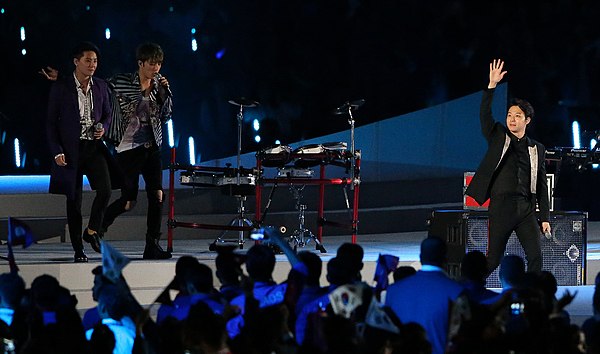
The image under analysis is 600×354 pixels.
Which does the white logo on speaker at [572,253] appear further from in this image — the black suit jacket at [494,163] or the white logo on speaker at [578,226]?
the black suit jacket at [494,163]

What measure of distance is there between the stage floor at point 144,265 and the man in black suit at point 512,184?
0.63m

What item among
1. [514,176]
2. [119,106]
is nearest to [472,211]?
[514,176]

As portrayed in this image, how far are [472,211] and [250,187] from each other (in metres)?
1.78

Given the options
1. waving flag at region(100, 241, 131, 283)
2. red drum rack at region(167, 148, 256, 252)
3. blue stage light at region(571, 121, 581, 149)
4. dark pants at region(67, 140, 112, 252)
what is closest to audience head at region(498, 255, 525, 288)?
waving flag at region(100, 241, 131, 283)

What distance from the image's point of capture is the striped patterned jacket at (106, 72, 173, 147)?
9328mm

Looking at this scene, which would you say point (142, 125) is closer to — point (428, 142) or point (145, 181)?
point (145, 181)

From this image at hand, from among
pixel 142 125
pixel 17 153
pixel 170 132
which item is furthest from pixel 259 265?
pixel 17 153

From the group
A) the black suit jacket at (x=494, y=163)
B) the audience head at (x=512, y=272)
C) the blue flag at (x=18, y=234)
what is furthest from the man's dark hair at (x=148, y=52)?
the audience head at (x=512, y=272)

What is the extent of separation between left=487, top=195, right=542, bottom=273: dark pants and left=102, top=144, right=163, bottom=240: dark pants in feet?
7.79

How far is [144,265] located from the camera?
30.3 ft

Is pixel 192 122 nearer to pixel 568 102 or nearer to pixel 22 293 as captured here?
pixel 568 102

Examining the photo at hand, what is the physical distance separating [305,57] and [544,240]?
4.68 m

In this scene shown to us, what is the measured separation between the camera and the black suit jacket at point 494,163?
894 centimetres

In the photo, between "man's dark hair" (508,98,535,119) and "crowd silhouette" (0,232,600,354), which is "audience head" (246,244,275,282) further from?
"man's dark hair" (508,98,535,119)
